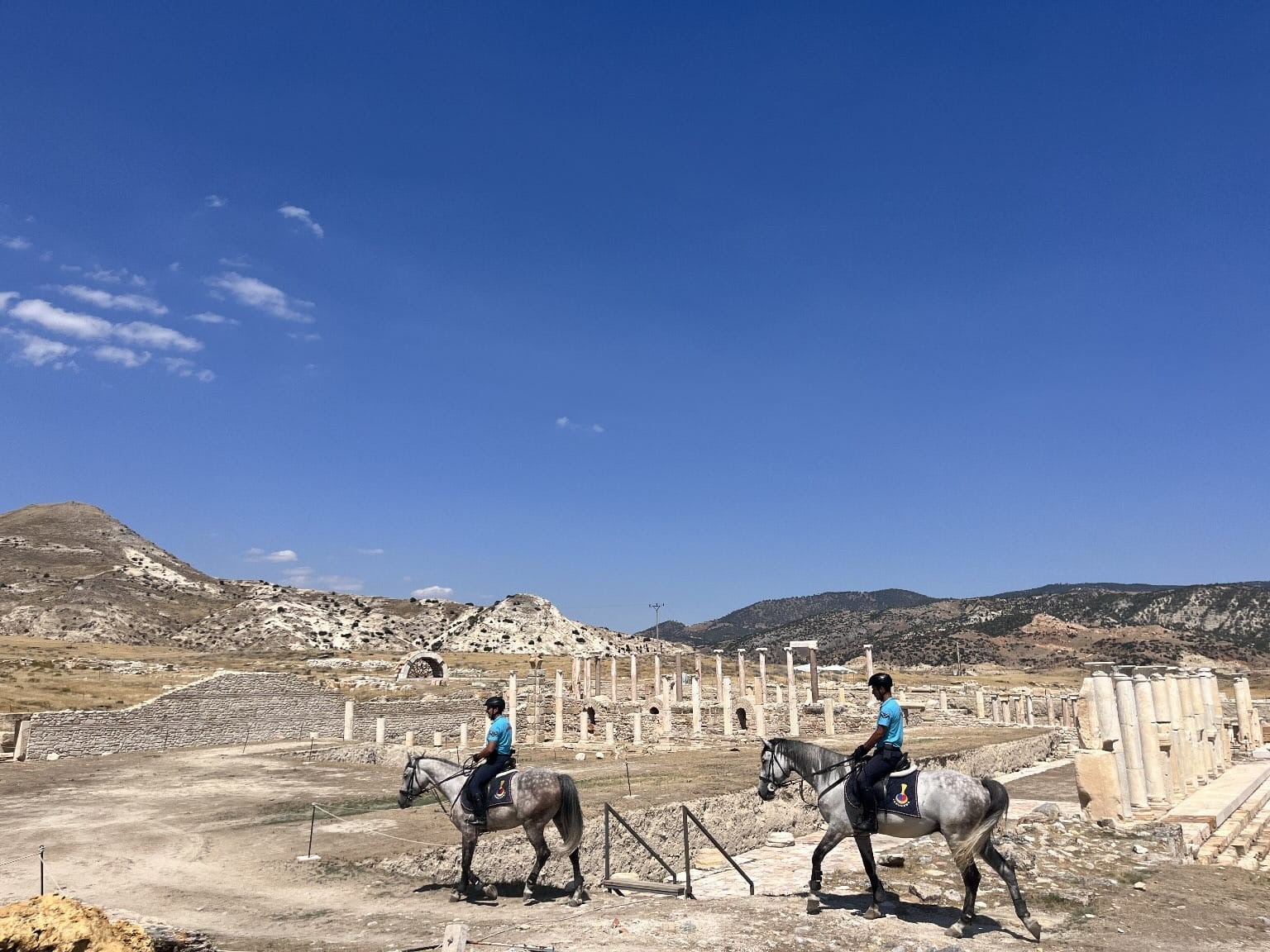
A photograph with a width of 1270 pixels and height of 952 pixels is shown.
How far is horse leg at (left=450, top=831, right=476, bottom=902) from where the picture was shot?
31.1 feet

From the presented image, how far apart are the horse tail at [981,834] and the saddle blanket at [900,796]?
0.51m

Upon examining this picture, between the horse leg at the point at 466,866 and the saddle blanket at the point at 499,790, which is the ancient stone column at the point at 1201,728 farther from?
the horse leg at the point at 466,866

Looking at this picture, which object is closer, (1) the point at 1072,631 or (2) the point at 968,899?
(2) the point at 968,899

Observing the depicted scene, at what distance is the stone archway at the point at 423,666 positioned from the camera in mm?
53716

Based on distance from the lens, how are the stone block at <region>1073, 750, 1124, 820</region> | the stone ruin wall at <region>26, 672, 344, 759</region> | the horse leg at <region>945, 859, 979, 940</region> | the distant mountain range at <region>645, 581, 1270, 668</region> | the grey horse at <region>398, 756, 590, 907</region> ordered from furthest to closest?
the distant mountain range at <region>645, 581, 1270, 668</region>
the stone ruin wall at <region>26, 672, 344, 759</region>
the stone block at <region>1073, 750, 1124, 820</region>
the grey horse at <region>398, 756, 590, 907</region>
the horse leg at <region>945, 859, 979, 940</region>

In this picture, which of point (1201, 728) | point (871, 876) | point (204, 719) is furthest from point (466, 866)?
point (204, 719)

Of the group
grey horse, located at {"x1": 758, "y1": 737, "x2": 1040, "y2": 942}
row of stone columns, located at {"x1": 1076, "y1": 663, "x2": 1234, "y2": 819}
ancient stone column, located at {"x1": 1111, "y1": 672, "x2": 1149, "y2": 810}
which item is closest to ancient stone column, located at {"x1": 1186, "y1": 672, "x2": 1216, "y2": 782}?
row of stone columns, located at {"x1": 1076, "y1": 663, "x2": 1234, "y2": 819}

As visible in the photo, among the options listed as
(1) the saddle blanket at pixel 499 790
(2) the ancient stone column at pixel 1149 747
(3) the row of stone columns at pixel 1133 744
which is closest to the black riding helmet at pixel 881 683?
(1) the saddle blanket at pixel 499 790

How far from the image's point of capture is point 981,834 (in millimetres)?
8023

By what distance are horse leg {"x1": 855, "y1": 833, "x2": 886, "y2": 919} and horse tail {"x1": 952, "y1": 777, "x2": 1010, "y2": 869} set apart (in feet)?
2.86

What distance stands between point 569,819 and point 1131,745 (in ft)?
39.4

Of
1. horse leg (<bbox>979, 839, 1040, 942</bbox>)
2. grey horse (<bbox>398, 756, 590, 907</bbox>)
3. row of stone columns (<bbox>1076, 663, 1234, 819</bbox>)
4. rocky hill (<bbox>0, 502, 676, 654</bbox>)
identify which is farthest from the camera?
rocky hill (<bbox>0, 502, 676, 654</bbox>)

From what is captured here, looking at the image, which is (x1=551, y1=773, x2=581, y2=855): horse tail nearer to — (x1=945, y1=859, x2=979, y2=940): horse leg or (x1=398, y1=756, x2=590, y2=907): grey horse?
(x1=398, y1=756, x2=590, y2=907): grey horse

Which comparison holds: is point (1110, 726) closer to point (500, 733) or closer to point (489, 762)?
point (500, 733)
